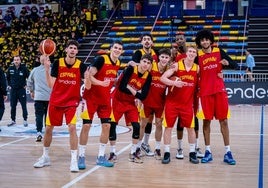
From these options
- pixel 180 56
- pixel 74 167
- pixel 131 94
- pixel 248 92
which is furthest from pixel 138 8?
pixel 74 167

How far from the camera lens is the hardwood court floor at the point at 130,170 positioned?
6562 millimetres

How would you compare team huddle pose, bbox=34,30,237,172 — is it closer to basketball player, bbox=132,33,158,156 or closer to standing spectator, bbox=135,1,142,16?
basketball player, bbox=132,33,158,156

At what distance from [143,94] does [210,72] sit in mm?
1054

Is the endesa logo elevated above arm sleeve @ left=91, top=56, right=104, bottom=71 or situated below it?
below

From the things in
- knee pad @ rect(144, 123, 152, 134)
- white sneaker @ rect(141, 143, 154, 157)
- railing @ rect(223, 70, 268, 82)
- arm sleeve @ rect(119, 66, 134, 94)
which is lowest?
railing @ rect(223, 70, 268, 82)

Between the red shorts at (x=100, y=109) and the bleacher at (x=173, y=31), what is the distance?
16.0 m

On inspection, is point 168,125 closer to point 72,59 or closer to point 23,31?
point 72,59

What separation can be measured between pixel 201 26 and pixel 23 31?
29.3 ft

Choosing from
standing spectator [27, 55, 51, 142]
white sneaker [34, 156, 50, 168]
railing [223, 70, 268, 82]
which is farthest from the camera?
railing [223, 70, 268, 82]

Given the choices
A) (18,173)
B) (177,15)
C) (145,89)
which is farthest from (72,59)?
(177,15)

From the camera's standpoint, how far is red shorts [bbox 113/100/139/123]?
7852 millimetres

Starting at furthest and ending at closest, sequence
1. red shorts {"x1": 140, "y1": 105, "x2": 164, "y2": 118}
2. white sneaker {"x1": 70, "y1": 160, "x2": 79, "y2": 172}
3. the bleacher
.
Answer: the bleacher < red shorts {"x1": 140, "y1": 105, "x2": 164, "y2": 118} < white sneaker {"x1": 70, "y1": 160, "x2": 79, "y2": 172}

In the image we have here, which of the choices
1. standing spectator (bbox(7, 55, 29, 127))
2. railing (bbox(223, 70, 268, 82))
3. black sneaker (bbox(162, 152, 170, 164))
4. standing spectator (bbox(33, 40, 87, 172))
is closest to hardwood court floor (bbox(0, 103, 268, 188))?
black sneaker (bbox(162, 152, 170, 164))

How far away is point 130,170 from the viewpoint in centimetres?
734
